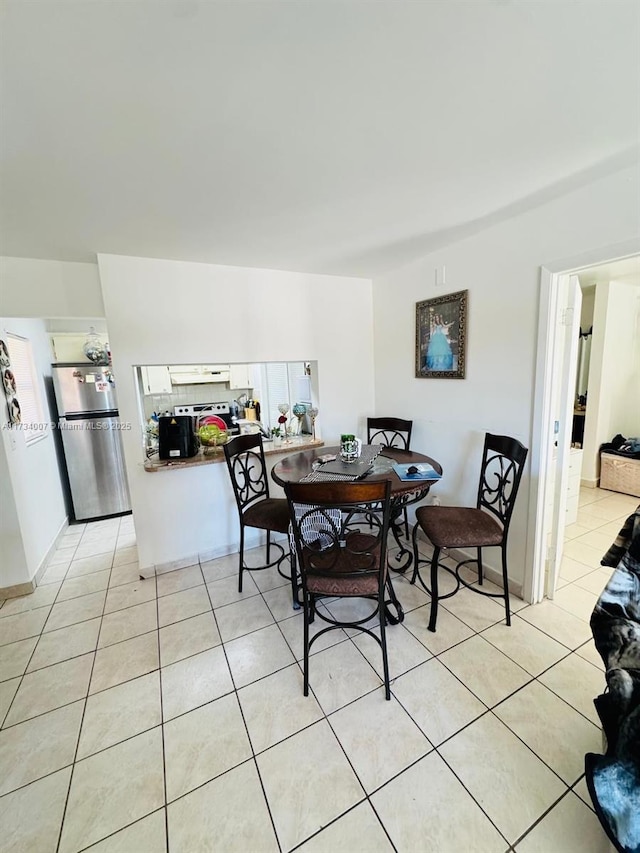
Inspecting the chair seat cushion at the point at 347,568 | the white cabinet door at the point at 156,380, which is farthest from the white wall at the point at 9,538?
the chair seat cushion at the point at 347,568

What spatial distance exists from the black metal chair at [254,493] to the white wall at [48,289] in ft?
4.68

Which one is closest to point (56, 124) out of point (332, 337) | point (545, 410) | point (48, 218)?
point (48, 218)

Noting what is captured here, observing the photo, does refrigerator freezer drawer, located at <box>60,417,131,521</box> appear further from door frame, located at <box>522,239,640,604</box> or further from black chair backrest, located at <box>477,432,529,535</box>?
door frame, located at <box>522,239,640,604</box>

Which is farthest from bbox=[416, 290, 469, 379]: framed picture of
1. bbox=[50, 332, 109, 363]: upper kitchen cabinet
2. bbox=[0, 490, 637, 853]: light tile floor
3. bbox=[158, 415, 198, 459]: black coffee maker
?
bbox=[50, 332, 109, 363]: upper kitchen cabinet

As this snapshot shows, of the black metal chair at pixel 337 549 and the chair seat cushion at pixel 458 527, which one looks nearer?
the black metal chair at pixel 337 549

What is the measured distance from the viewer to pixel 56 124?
115 centimetres

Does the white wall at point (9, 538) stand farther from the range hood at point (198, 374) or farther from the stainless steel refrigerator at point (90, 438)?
the range hood at point (198, 374)

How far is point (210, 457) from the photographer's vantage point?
2.76m

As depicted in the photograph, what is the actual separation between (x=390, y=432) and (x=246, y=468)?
151 cm

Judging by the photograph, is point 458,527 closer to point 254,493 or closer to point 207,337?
point 254,493

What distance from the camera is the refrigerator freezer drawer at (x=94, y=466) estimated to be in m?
3.63

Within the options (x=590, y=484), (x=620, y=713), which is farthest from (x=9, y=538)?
(x=590, y=484)

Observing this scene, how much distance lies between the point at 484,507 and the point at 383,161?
7.05 ft

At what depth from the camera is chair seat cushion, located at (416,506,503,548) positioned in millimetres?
1974
